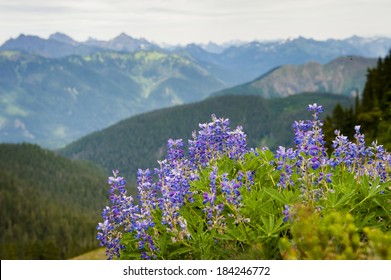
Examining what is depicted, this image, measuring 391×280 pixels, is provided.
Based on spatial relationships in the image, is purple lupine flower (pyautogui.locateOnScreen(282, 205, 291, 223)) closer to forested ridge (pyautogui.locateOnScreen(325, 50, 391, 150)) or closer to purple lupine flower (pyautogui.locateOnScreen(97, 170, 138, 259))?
purple lupine flower (pyautogui.locateOnScreen(97, 170, 138, 259))

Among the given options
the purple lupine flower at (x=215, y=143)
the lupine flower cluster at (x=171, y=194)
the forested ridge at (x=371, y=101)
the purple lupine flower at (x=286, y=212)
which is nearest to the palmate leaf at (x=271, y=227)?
the purple lupine flower at (x=286, y=212)

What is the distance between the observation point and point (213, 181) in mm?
5133

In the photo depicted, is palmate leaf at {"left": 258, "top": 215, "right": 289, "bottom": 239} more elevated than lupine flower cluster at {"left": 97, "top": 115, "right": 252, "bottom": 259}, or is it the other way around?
lupine flower cluster at {"left": 97, "top": 115, "right": 252, "bottom": 259}

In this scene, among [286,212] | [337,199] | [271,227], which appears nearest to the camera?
[286,212]

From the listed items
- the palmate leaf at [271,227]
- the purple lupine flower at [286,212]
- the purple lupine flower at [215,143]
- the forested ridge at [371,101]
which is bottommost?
the palmate leaf at [271,227]

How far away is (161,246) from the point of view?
5.56 meters

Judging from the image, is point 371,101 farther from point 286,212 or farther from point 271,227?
point 286,212

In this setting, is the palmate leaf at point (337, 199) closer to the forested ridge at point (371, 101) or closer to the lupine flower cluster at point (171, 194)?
the lupine flower cluster at point (171, 194)

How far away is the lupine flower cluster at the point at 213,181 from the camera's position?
5375mm

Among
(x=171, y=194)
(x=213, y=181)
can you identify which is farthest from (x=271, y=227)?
(x=171, y=194)

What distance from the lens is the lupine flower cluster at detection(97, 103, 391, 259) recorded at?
538 cm

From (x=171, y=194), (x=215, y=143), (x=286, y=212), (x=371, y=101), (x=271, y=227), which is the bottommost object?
(x=271, y=227)

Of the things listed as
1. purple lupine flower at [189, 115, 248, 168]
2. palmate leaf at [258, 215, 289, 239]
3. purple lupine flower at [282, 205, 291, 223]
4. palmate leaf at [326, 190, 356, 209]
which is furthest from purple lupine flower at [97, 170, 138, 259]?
palmate leaf at [326, 190, 356, 209]
